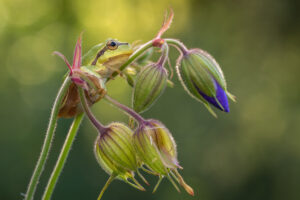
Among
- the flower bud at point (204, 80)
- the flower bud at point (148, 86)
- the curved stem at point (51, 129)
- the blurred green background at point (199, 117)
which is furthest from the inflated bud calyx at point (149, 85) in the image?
the blurred green background at point (199, 117)

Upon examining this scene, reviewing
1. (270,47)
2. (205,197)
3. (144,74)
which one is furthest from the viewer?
(270,47)

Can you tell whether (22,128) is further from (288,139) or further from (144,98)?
(144,98)

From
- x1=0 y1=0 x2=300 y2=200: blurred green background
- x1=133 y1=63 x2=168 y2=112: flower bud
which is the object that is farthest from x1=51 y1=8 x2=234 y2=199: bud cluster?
x1=0 y1=0 x2=300 y2=200: blurred green background

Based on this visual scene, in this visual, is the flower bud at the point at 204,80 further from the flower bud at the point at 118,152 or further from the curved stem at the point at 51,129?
the curved stem at the point at 51,129

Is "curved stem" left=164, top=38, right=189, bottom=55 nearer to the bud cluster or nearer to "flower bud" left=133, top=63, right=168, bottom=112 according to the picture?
the bud cluster

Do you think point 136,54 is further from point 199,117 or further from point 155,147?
point 199,117

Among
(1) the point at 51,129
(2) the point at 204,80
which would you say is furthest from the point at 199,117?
(1) the point at 51,129

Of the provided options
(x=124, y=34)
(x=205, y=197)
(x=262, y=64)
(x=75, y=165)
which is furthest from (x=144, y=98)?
(x=124, y=34)
